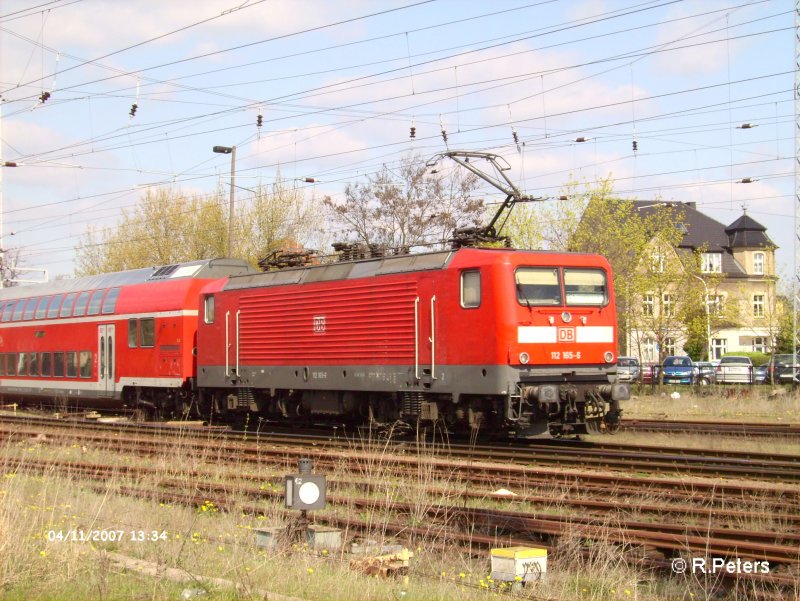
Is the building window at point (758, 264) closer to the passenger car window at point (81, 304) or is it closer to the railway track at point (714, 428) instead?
the railway track at point (714, 428)

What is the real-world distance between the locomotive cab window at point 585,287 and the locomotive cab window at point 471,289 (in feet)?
5.19

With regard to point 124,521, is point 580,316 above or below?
above

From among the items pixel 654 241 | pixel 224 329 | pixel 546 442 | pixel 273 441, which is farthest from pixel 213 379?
pixel 654 241

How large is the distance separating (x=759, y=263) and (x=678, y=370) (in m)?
31.6

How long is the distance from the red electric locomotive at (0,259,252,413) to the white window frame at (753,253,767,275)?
182ft

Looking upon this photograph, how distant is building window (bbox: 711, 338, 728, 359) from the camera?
6835 cm

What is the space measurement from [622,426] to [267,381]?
7.60 meters

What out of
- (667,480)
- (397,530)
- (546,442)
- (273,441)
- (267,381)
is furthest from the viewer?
(267,381)

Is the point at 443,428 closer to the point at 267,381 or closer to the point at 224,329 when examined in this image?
the point at 267,381

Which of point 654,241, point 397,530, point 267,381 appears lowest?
point 397,530

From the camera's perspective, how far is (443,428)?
17.0 m

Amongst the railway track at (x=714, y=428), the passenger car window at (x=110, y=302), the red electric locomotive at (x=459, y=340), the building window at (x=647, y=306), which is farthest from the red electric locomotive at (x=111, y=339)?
the building window at (x=647, y=306)

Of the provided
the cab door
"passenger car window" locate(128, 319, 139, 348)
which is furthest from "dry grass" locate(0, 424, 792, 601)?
the cab door
